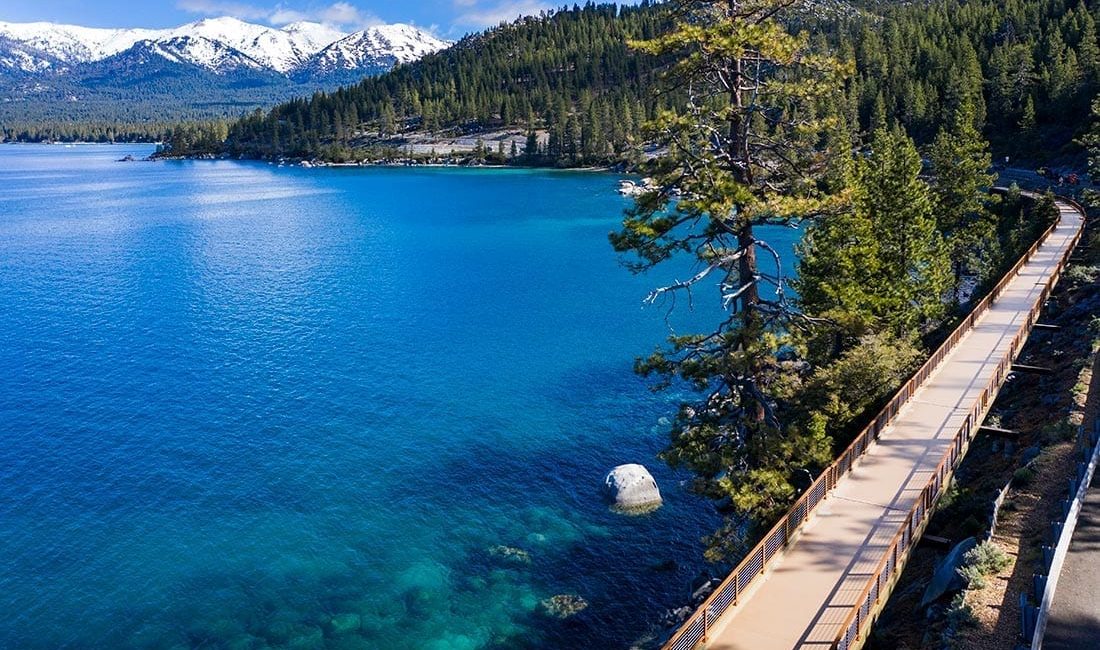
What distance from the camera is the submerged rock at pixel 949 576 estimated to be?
17.5 m

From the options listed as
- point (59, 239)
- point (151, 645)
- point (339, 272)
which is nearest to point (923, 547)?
point (151, 645)

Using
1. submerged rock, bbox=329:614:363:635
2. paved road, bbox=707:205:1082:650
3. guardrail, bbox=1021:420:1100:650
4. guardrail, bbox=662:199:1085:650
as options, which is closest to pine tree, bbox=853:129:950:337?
paved road, bbox=707:205:1082:650

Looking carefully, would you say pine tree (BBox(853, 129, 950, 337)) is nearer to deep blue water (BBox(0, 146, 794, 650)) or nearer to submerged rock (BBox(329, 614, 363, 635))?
deep blue water (BBox(0, 146, 794, 650))

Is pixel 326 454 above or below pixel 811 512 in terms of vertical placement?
below

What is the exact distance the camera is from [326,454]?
37750 millimetres

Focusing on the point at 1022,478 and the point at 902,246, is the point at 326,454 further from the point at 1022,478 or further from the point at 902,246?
the point at 902,246

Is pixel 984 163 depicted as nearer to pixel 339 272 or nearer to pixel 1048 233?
pixel 1048 233

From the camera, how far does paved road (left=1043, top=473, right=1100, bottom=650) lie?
1524 centimetres

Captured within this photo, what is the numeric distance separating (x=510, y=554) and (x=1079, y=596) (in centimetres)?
1863

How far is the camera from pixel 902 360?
27203 millimetres

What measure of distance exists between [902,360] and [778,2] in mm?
15081

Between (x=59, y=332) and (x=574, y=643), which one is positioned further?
(x=59, y=332)

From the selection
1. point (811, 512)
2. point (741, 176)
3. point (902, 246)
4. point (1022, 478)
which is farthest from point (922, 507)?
point (902, 246)

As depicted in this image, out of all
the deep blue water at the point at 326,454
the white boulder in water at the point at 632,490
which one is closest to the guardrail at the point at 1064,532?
the deep blue water at the point at 326,454
